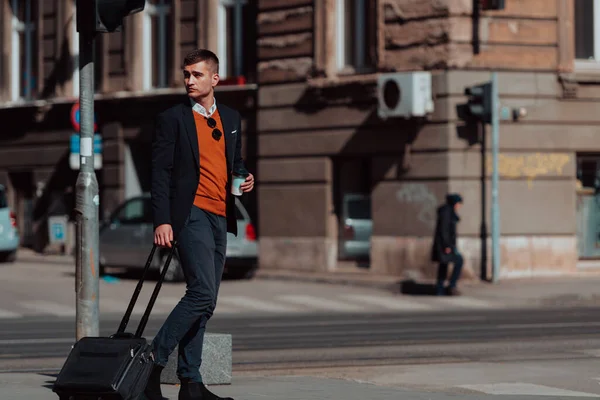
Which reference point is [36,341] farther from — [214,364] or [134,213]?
[134,213]

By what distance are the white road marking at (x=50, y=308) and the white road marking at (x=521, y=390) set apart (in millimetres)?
9567

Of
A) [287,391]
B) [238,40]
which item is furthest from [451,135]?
[287,391]

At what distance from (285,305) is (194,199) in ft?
41.6

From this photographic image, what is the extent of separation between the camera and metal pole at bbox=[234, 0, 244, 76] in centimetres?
2881

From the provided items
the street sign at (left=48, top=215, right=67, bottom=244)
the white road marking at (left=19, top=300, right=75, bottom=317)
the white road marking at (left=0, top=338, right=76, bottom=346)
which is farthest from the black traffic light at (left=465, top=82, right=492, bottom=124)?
the street sign at (left=48, top=215, right=67, bottom=244)

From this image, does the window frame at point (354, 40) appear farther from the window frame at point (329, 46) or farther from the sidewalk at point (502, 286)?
the sidewalk at point (502, 286)

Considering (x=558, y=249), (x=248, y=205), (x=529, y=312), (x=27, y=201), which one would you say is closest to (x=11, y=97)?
(x=27, y=201)

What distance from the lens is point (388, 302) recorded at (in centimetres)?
2105

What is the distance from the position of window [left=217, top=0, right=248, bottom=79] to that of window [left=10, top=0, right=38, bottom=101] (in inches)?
267

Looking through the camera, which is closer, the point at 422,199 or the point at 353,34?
the point at 422,199

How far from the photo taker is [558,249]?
25.0 meters

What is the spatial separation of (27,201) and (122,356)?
92.0ft

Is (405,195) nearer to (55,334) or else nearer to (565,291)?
(565,291)

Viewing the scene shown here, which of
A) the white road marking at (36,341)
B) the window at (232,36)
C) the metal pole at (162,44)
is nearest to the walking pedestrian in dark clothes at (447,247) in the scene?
the window at (232,36)
